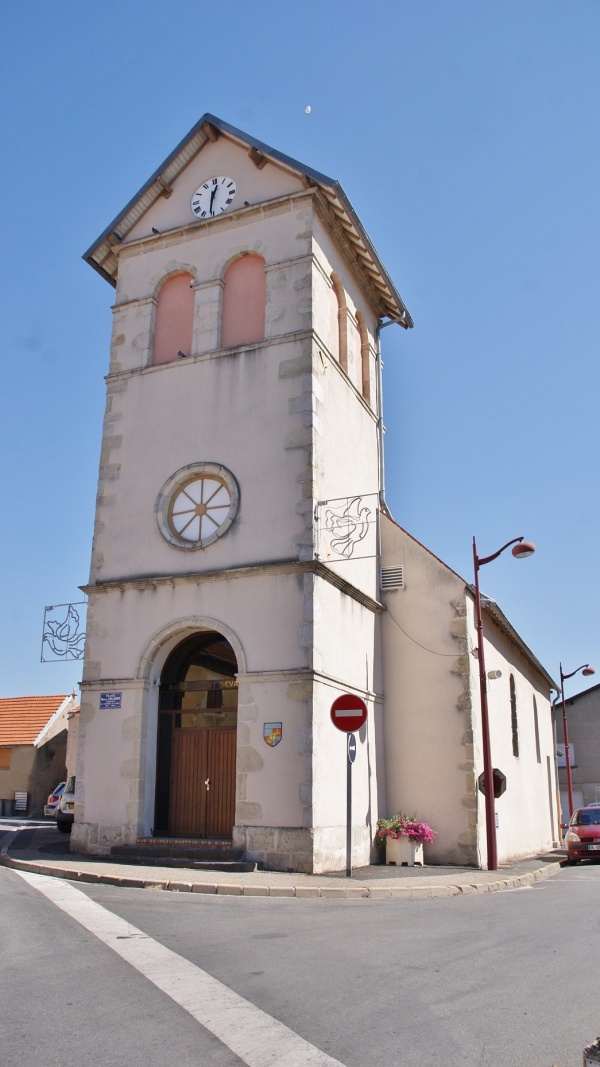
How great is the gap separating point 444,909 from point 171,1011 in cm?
567

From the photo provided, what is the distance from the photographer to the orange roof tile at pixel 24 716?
31969 mm

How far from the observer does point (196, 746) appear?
15016 mm

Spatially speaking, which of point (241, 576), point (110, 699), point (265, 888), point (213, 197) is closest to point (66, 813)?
point (110, 699)

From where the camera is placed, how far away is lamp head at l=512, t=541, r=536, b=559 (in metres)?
15.1

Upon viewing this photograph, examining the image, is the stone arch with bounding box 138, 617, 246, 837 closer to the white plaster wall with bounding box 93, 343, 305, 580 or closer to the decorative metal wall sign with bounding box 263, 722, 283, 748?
the white plaster wall with bounding box 93, 343, 305, 580

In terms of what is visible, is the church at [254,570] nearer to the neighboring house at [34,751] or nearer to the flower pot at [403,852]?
the flower pot at [403,852]

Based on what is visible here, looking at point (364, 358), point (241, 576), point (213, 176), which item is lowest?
point (241, 576)

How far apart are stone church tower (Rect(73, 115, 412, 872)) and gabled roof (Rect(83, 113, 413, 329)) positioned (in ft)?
0.21

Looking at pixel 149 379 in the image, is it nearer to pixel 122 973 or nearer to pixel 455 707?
pixel 455 707

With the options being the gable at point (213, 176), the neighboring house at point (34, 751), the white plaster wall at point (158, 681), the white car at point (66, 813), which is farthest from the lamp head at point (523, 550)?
the neighboring house at point (34, 751)

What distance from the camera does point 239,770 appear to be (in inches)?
532

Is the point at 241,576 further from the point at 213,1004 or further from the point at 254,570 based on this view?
the point at 213,1004

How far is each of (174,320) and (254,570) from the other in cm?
632

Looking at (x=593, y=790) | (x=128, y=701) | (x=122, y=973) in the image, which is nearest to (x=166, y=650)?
(x=128, y=701)
